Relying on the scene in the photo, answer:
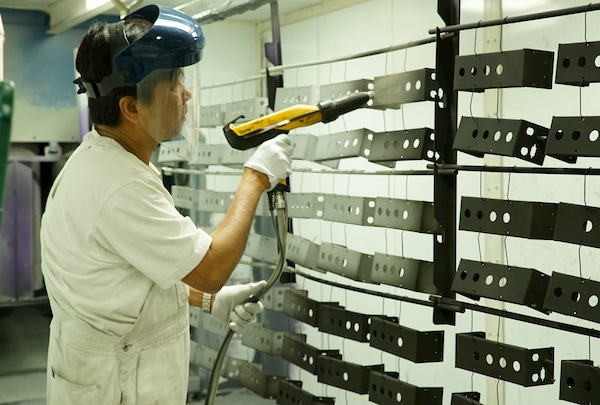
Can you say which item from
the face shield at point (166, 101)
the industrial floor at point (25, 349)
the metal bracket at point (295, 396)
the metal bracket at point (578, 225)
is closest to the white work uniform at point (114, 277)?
the face shield at point (166, 101)

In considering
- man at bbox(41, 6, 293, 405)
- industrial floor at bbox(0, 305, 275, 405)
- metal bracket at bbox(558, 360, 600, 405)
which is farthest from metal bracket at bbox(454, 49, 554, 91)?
industrial floor at bbox(0, 305, 275, 405)

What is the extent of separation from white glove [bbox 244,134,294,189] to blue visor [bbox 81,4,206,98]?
30cm

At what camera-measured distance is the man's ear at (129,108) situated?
178 centimetres

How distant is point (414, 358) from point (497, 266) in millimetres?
497

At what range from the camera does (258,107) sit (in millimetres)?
3447

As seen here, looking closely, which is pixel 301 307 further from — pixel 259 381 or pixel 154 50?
pixel 154 50

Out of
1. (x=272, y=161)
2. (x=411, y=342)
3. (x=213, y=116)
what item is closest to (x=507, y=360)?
(x=411, y=342)

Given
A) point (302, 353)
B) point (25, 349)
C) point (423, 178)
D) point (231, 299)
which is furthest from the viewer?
point (25, 349)

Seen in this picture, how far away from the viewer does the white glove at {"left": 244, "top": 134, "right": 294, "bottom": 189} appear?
186 centimetres

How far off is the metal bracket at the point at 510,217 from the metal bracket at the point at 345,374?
80cm

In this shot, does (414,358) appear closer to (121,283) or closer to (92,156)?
(121,283)

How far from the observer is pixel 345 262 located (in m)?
2.80

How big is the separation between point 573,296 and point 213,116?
2.36 meters

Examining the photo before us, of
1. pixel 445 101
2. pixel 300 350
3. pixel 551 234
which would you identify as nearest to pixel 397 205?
pixel 445 101
